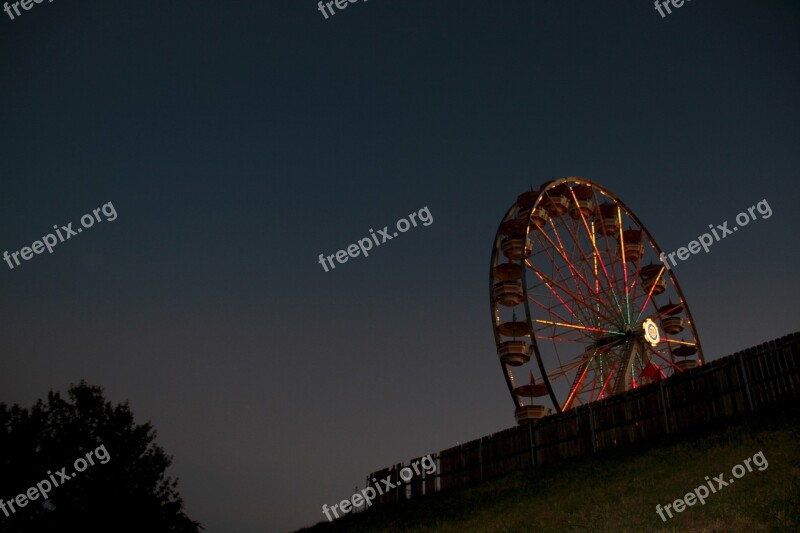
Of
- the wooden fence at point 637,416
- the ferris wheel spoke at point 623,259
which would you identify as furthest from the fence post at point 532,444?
the ferris wheel spoke at point 623,259

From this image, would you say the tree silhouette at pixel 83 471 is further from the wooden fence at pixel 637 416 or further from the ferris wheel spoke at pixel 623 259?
the ferris wheel spoke at pixel 623 259

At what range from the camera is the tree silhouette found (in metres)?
30.3

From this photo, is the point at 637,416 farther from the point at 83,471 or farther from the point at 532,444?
the point at 83,471

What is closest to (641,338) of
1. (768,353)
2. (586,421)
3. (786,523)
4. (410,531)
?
(586,421)

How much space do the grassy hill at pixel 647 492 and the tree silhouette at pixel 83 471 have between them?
53.2 feet

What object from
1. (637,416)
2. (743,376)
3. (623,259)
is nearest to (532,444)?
(637,416)

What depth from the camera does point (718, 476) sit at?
13.2m

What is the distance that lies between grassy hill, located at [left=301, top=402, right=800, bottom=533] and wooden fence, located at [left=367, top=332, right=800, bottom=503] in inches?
22.9

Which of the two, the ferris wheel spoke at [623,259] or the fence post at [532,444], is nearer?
the fence post at [532,444]

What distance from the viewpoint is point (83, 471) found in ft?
105

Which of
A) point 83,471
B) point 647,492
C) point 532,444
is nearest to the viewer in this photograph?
point 647,492

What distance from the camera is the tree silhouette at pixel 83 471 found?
30297 mm

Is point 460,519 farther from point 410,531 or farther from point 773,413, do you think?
point 773,413

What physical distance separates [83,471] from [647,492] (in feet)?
85.4
